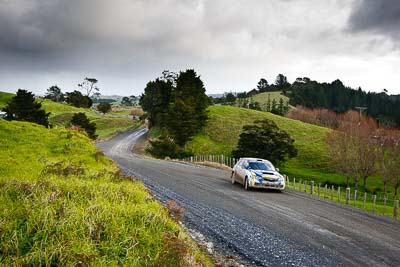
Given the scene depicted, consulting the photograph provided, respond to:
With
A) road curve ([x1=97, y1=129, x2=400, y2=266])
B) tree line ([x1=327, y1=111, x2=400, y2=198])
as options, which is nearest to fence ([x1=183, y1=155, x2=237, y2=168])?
tree line ([x1=327, y1=111, x2=400, y2=198])

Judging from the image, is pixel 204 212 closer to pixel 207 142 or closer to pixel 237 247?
pixel 237 247

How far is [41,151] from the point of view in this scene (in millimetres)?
17438

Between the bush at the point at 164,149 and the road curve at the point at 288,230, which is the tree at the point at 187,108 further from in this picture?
the road curve at the point at 288,230

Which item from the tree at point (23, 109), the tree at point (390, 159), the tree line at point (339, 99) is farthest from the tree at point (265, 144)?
the tree line at point (339, 99)

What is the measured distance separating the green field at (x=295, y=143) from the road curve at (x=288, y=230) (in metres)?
36.9

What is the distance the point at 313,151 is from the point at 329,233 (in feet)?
181

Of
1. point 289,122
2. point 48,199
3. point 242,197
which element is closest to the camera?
point 48,199

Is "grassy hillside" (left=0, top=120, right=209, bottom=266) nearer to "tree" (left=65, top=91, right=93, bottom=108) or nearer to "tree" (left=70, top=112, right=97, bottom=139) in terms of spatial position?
"tree" (left=70, top=112, right=97, bottom=139)

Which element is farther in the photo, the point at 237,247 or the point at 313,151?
the point at 313,151

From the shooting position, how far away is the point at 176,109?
5753cm

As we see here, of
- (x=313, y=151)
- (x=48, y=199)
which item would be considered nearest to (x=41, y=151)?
(x=48, y=199)

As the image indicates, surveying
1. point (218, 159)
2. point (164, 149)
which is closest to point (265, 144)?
point (218, 159)

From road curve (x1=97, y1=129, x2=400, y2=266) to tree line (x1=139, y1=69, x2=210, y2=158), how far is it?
3692 centimetres

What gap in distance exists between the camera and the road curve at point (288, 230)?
24.2 ft
